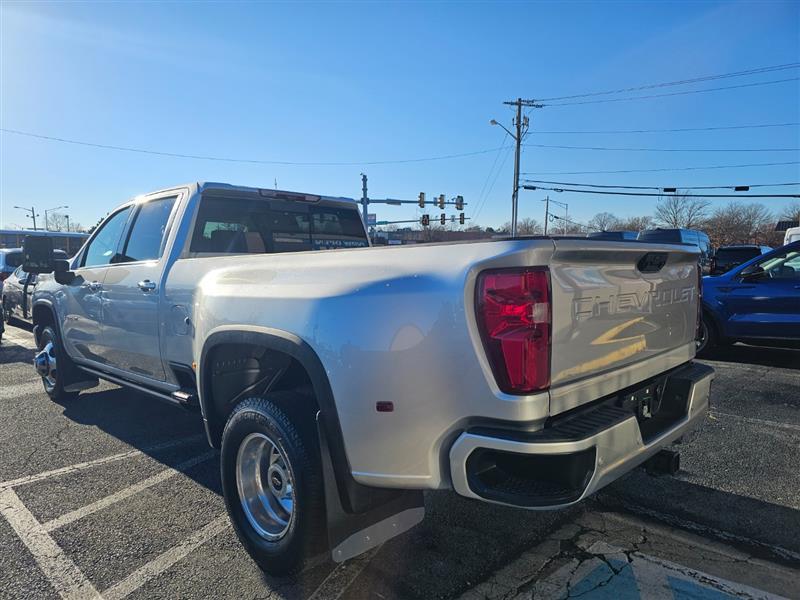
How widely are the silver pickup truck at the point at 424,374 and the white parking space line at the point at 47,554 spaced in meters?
0.77

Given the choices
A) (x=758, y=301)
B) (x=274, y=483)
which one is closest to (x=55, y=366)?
(x=274, y=483)

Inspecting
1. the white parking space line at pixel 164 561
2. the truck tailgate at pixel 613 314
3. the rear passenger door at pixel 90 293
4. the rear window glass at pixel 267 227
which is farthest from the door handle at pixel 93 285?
the truck tailgate at pixel 613 314

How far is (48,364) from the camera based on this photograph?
5660mm

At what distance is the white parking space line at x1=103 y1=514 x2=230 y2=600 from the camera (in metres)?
2.61

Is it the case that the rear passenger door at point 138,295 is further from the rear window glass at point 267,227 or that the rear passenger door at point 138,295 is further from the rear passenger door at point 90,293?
the rear window glass at point 267,227

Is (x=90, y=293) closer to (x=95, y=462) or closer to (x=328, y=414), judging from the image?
(x=95, y=462)

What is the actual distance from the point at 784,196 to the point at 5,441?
124 feet

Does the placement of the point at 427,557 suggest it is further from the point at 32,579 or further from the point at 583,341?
the point at 32,579

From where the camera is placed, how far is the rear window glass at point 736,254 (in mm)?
20984

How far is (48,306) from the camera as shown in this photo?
5.60 m

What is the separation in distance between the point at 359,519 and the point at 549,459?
943 millimetres

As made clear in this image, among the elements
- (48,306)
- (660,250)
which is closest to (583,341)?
(660,250)

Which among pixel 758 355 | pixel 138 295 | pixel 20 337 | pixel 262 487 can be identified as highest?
pixel 138 295

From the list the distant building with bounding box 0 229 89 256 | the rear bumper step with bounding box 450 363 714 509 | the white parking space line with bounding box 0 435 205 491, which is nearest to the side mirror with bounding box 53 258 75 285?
the white parking space line with bounding box 0 435 205 491
